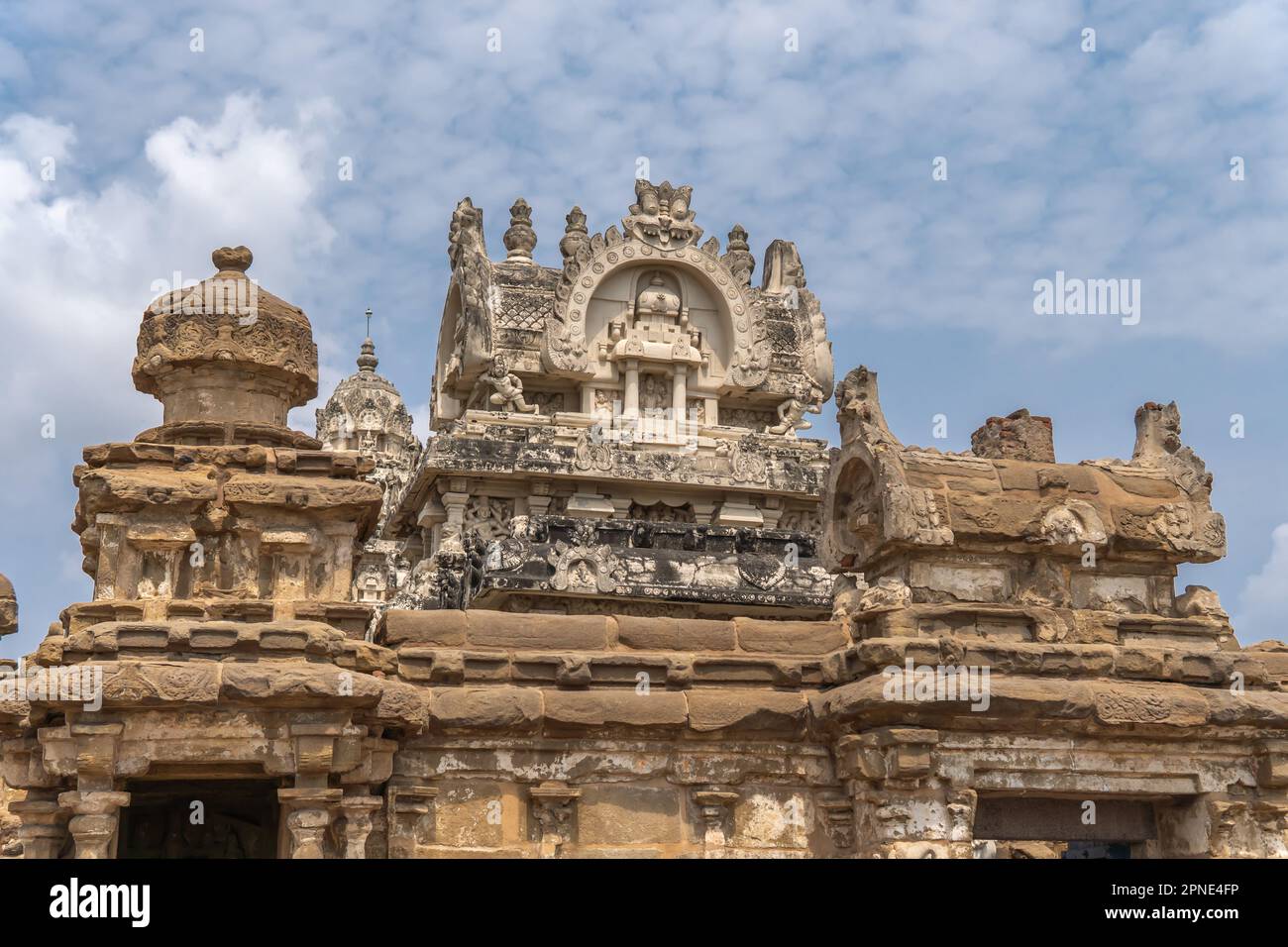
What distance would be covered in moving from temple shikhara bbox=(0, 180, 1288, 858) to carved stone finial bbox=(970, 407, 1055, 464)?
0.03m

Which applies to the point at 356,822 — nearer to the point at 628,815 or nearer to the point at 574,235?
the point at 628,815

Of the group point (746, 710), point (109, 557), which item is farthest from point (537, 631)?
point (109, 557)

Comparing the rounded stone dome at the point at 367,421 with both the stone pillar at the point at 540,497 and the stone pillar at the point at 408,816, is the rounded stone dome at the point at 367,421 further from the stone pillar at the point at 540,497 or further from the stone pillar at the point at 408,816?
the stone pillar at the point at 408,816

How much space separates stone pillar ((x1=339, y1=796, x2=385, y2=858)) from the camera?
9.45 m

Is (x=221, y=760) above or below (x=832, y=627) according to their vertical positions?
below

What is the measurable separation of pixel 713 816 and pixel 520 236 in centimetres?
1629

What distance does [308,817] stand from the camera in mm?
9359

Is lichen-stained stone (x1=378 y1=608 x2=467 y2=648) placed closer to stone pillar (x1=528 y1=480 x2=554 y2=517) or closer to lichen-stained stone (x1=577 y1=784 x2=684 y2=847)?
lichen-stained stone (x1=577 y1=784 x2=684 y2=847)

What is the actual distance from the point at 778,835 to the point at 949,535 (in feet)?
7.81

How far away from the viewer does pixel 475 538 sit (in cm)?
2125
